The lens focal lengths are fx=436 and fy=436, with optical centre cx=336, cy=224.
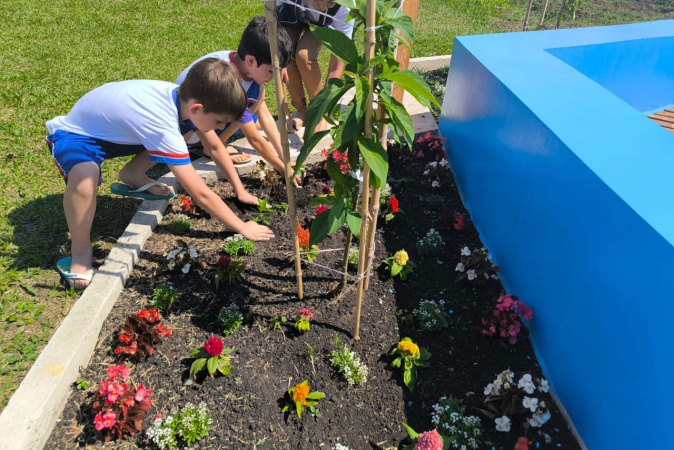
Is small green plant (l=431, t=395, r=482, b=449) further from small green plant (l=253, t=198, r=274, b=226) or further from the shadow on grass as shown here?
the shadow on grass

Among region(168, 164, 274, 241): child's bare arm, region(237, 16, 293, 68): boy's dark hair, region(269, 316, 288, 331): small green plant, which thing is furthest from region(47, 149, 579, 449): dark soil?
region(237, 16, 293, 68): boy's dark hair

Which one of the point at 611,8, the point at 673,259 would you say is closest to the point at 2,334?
the point at 673,259

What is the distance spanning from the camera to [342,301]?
272 centimetres

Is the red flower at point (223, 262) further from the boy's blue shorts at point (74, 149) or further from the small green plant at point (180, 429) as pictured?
the boy's blue shorts at point (74, 149)

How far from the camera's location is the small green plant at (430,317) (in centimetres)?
256

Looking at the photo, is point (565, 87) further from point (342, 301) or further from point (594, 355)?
point (342, 301)

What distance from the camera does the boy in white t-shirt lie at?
2426 mm

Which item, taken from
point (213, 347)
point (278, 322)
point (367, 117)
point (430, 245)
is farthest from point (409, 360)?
point (367, 117)

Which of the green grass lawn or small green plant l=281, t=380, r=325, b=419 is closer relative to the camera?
small green plant l=281, t=380, r=325, b=419

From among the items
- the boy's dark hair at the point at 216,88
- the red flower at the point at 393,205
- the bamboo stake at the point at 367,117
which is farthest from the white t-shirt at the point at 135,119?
the red flower at the point at 393,205

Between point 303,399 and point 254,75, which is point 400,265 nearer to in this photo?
point 303,399

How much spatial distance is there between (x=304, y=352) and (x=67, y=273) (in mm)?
1571

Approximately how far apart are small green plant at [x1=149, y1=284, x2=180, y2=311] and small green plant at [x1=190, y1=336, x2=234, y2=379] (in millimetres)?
406

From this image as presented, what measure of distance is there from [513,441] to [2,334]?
2.81m
